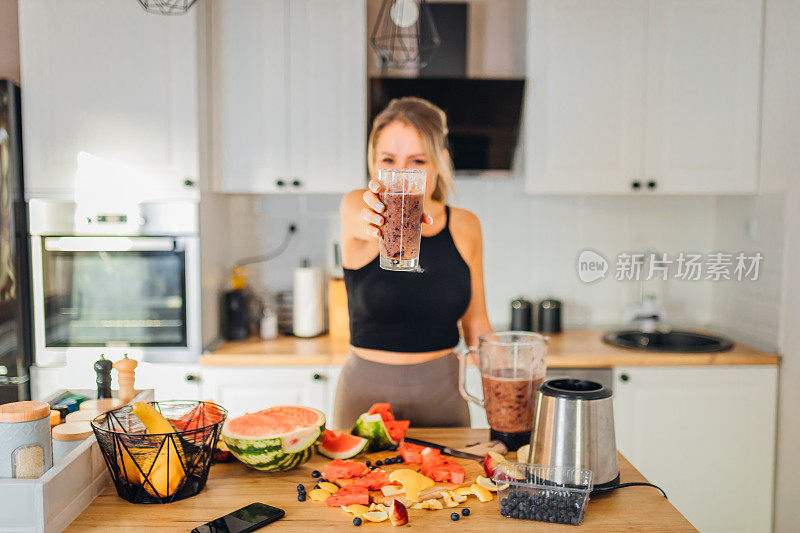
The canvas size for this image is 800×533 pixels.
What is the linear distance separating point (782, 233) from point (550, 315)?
1.05 meters

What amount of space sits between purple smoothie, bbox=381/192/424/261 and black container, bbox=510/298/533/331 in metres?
1.93

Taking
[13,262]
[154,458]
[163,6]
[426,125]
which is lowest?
[154,458]

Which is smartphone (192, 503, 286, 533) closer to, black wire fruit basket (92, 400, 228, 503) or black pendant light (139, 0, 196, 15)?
black wire fruit basket (92, 400, 228, 503)

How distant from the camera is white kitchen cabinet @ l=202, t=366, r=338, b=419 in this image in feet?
9.27

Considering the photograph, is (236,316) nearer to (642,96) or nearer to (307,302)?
(307,302)

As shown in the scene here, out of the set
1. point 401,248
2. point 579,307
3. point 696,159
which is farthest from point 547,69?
point 401,248

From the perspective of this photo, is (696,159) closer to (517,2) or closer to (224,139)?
(517,2)

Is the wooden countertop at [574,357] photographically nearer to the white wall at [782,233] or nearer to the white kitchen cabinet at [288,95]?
the white wall at [782,233]

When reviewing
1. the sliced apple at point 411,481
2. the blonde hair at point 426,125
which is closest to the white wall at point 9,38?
the blonde hair at point 426,125

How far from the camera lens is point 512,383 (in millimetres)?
1557

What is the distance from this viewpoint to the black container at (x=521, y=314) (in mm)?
3211

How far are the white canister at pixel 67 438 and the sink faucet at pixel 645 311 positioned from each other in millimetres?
2648

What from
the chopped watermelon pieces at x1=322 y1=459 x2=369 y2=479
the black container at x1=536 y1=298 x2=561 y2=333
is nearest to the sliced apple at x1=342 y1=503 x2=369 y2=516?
the chopped watermelon pieces at x1=322 y1=459 x2=369 y2=479

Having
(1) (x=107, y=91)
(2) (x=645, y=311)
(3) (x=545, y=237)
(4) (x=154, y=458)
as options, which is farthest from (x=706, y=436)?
(1) (x=107, y=91)
